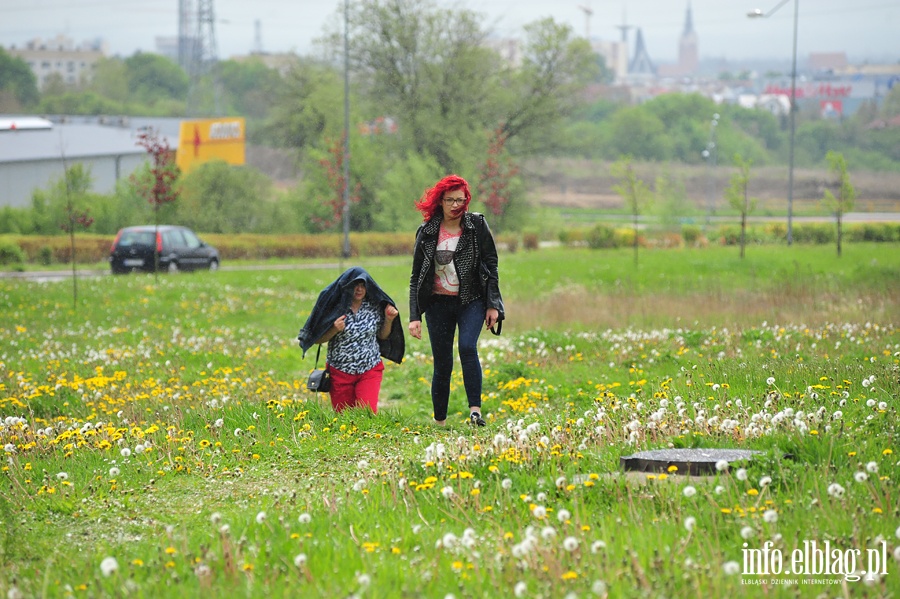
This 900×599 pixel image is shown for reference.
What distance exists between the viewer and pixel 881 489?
4566 mm

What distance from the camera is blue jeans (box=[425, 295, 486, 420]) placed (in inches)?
304

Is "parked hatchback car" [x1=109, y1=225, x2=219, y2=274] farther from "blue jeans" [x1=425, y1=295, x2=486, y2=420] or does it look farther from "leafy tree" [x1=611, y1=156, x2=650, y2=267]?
"blue jeans" [x1=425, y1=295, x2=486, y2=420]

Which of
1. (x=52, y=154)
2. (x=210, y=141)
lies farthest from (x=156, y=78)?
(x=52, y=154)

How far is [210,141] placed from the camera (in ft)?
194

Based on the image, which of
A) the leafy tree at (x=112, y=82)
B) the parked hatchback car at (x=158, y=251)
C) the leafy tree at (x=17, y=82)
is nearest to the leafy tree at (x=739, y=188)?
the parked hatchback car at (x=158, y=251)

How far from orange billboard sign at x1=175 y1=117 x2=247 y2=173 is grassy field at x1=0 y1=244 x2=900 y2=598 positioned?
159 feet

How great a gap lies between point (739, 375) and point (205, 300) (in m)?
14.9

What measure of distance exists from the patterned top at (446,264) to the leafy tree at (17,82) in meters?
123

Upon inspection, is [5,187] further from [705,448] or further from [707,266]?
[705,448]

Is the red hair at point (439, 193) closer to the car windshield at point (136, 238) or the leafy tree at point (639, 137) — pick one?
the car windshield at point (136, 238)

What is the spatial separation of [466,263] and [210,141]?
54.0 m

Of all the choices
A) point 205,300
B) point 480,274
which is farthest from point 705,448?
point 205,300

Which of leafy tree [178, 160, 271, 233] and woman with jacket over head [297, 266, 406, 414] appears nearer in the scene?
woman with jacket over head [297, 266, 406, 414]

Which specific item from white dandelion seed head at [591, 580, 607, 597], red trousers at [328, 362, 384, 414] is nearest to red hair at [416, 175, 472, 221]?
red trousers at [328, 362, 384, 414]
